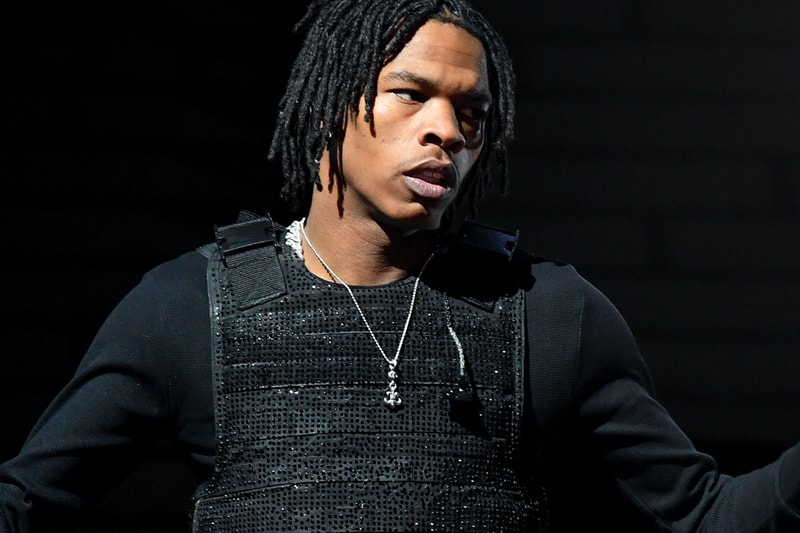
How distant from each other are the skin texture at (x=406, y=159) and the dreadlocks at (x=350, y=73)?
0.03 metres

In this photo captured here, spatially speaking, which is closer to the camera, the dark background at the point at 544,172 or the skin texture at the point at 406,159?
the skin texture at the point at 406,159

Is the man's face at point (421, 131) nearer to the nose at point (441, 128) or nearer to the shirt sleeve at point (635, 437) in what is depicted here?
the nose at point (441, 128)

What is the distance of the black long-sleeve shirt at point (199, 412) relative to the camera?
265 centimetres

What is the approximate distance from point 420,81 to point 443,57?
2.6 inches

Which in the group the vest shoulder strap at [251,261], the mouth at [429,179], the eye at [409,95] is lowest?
the vest shoulder strap at [251,261]

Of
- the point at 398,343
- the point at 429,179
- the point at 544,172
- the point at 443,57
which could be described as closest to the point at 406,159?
the point at 429,179

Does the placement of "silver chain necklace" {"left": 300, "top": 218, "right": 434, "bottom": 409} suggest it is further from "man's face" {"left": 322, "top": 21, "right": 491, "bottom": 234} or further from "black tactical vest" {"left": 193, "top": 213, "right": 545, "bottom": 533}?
"man's face" {"left": 322, "top": 21, "right": 491, "bottom": 234}

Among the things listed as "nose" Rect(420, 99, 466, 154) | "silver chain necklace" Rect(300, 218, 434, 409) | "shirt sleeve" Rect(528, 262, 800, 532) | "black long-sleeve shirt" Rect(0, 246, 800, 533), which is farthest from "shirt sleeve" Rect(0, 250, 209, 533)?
"shirt sleeve" Rect(528, 262, 800, 532)

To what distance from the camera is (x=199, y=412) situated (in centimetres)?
271

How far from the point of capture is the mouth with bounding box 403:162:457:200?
2.69 m

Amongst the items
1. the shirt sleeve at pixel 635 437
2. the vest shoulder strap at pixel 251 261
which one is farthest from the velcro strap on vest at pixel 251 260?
the shirt sleeve at pixel 635 437

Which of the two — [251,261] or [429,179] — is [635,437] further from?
[251,261]

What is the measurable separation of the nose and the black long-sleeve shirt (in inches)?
12.6

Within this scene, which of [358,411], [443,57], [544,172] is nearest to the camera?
[358,411]
